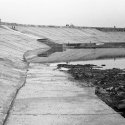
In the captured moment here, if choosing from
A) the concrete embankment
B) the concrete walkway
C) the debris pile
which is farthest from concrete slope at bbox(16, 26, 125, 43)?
the concrete walkway

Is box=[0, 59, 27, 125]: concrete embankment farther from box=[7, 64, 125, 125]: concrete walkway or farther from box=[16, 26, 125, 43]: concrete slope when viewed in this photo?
box=[16, 26, 125, 43]: concrete slope

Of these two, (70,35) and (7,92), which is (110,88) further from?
(70,35)

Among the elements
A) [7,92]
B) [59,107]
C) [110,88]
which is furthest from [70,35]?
[59,107]

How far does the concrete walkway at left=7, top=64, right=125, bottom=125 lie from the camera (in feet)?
28.7

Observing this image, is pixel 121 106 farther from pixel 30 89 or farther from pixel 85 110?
pixel 30 89

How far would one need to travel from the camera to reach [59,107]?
10164 millimetres

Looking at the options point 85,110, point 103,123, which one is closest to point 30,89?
point 85,110

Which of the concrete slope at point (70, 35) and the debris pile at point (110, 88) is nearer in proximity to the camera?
the debris pile at point (110, 88)

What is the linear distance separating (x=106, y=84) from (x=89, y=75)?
2.90 meters

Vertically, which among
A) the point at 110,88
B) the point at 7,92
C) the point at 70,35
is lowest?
the point at 70,35

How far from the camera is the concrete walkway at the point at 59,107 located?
8.74 meters

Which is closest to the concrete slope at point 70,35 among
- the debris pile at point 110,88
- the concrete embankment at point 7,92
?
the debris pile at point 110,88

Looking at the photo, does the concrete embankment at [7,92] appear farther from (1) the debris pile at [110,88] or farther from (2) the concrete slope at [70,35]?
(2) the concrete slope at [70,35]

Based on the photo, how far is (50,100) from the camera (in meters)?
11.1
